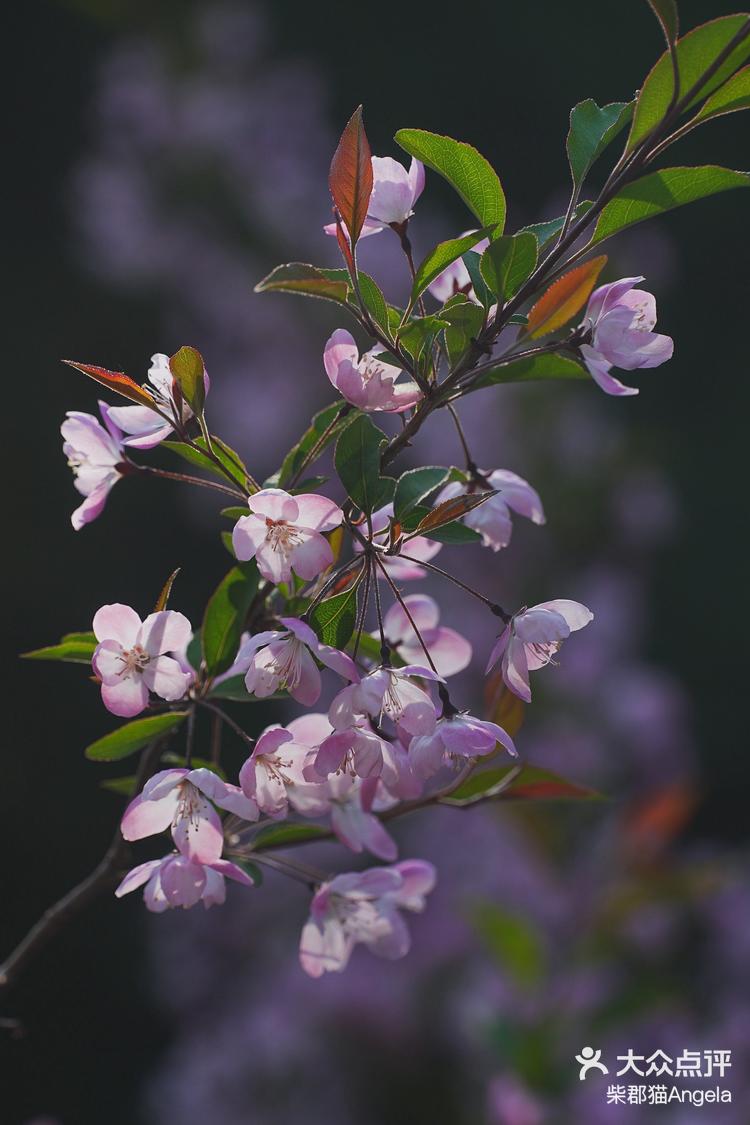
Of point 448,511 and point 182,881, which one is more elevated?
point 448,511

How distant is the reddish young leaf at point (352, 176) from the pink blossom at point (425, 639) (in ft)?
0.56

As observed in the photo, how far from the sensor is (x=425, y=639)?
48cm

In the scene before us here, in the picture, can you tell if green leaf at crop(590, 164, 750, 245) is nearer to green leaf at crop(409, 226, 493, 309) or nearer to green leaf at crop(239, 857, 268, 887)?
green leaf at crop(409, 226, 493, 309)

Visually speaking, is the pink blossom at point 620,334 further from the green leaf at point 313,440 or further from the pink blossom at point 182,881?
the pink blossom at point 182,881

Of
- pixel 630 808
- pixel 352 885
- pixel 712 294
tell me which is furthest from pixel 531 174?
pixel 352 885

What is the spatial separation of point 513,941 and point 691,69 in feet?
3.41

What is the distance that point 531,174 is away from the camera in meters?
2.61

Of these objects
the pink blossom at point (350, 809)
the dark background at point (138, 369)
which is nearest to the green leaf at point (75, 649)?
the pink blossom at point (350, 809)

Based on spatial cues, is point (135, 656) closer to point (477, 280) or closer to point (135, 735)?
point (135, 735)

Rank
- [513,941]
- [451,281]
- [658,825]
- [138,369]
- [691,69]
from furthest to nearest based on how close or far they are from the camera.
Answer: [138,369]
[658,825]
[513,941]
[451,281]
[691,69]

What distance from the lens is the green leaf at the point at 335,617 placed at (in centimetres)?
39

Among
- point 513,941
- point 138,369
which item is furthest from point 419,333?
point 138,369

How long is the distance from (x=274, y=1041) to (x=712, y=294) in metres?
2.09

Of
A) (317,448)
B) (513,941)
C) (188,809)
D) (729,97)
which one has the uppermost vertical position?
(729,97)
